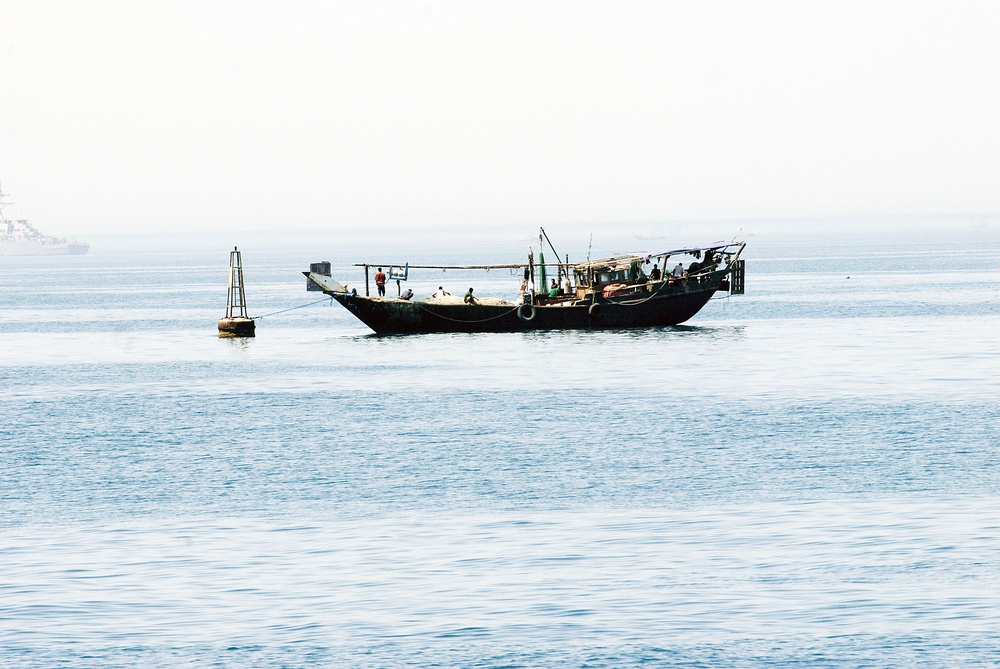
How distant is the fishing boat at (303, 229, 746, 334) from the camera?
233 ft

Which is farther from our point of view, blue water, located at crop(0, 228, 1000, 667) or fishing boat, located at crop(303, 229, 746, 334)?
fishing boat, located at crop(303, 229, 746, 334)

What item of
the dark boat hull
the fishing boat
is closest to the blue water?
the dark boat hull

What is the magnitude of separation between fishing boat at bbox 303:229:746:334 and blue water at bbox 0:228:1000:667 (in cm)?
661

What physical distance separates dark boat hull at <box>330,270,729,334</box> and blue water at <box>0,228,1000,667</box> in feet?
21.0

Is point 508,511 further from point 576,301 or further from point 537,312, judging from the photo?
point 576,301

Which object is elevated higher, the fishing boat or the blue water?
the fishing boat

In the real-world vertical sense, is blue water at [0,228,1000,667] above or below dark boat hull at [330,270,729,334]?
below

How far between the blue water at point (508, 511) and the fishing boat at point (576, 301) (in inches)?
260

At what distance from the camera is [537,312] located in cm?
7112

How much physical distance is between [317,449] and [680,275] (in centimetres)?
3789

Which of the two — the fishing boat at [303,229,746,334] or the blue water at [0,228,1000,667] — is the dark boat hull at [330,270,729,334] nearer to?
the fishing boat at [303,229,746,334]

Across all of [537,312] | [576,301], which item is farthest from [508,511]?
[576,301]

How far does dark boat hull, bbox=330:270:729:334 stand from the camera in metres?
71.1

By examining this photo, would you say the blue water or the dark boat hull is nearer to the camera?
the blue water
